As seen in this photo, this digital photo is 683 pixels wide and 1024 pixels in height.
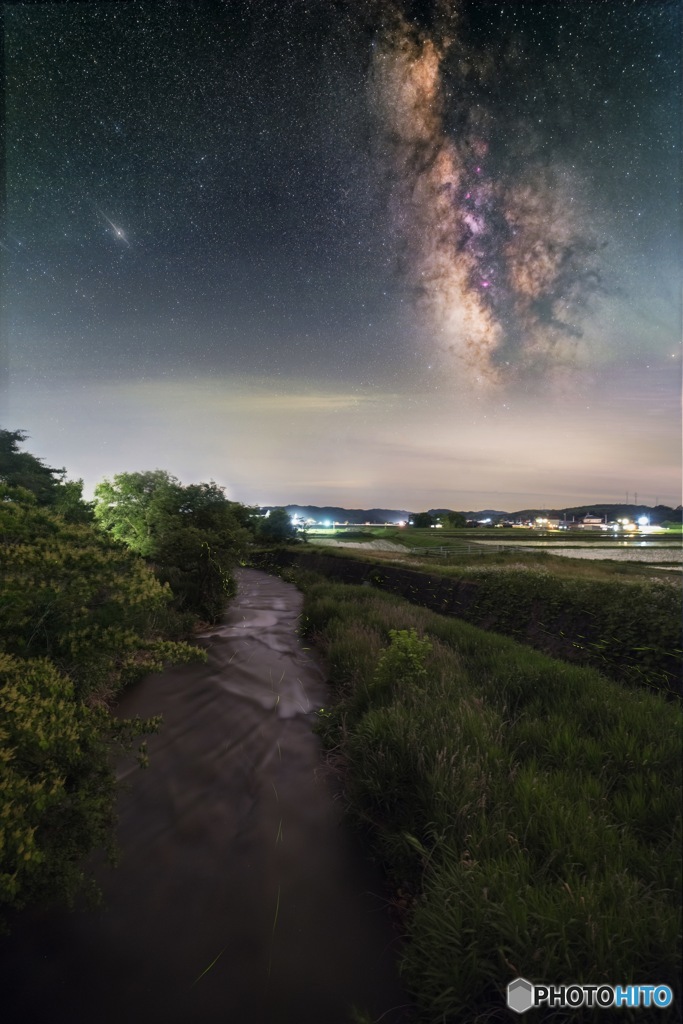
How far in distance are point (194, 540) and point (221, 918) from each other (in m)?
11.9

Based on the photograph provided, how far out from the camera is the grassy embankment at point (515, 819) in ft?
7.52

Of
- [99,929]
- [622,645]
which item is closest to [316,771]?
[99,929]

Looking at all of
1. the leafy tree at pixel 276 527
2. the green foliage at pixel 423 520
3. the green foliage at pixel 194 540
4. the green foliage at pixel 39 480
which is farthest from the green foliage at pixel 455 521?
the green foliage at pixel 194 540

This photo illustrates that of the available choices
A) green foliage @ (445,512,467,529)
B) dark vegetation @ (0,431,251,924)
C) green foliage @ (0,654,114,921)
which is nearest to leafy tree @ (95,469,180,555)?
dark vegetation @ (0,431,251,924)

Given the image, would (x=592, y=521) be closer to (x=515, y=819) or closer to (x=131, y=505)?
(x=131, y=505)

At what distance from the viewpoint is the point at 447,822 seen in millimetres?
3545

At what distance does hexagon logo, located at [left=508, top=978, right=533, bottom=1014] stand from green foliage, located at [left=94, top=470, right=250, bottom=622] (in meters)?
12.9

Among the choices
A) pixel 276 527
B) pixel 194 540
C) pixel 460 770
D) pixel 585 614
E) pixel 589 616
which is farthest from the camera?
pixel 276 527

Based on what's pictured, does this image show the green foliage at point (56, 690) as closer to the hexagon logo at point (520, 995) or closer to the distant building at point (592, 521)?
the hexagon logo at point (520, 995)

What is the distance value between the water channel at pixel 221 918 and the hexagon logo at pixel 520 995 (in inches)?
43.5

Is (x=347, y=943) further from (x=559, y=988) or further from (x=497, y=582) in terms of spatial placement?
(x=497, y=582)

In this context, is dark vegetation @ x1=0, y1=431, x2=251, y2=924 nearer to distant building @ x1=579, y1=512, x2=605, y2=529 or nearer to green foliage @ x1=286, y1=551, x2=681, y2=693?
green foliage @ x1=286, y1=551, x2=681, y2=693

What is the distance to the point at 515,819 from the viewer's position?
3312 mm

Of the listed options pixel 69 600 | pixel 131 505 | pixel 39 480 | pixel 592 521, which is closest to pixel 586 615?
pixel 69 600
